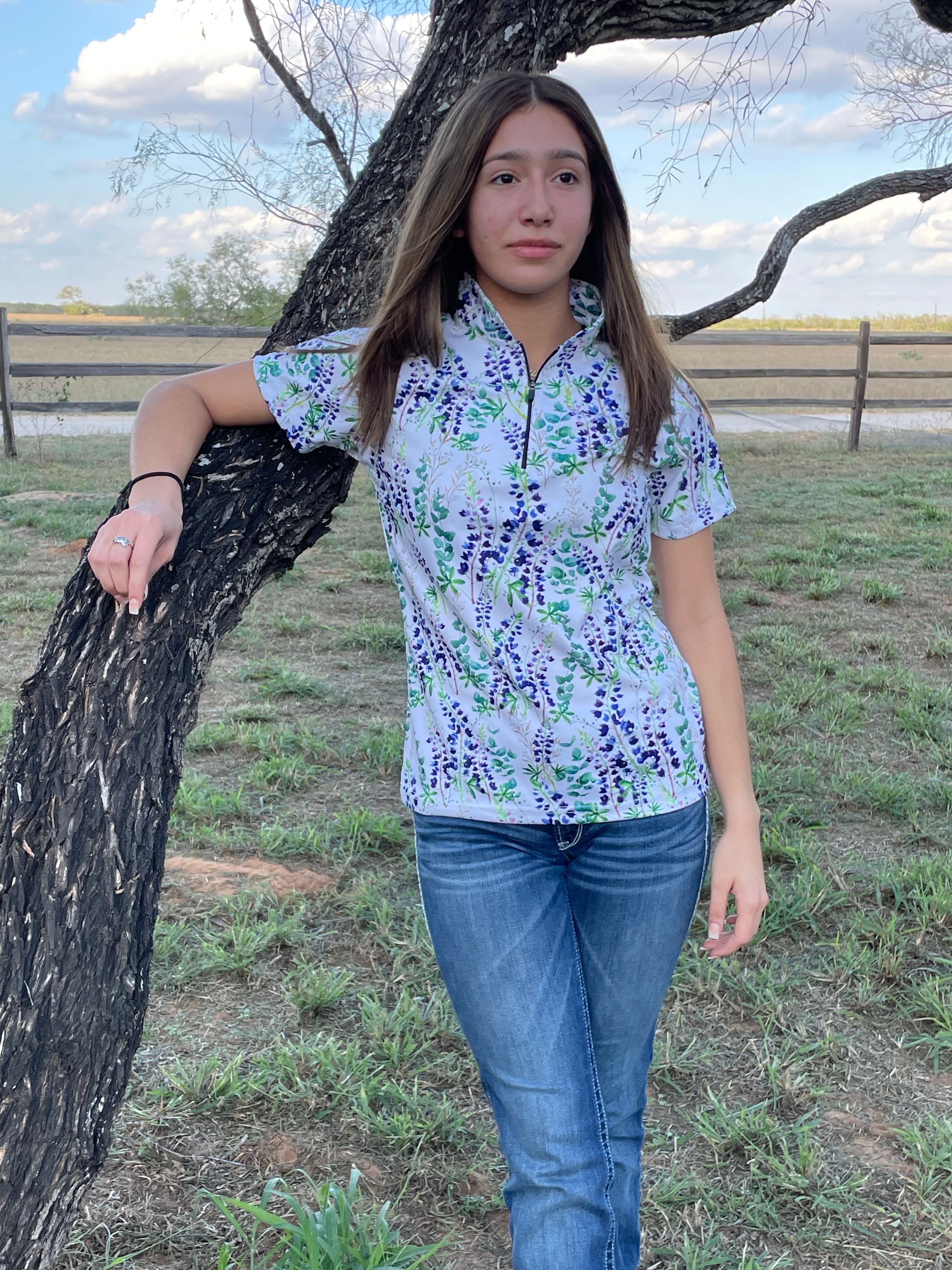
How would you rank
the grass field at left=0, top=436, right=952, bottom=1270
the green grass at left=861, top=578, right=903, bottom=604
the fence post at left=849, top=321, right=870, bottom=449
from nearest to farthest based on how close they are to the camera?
1. the grass field at left=0, top=436, right=952, bottom=1270
2. the green grass at left=861, top=578, right=903, bottom=604
3. the fence post at left=849, top=321, right=870, bottom=449

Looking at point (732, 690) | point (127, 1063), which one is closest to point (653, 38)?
point (732, 690)

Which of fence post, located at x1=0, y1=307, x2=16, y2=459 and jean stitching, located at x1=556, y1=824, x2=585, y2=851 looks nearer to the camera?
jean stitching, located at x1=556, y1=824, x2=585, y2=851

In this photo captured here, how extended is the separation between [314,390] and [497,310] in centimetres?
28

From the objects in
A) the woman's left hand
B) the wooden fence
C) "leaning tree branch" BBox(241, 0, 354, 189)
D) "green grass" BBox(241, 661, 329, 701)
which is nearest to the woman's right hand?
the woman's left hand

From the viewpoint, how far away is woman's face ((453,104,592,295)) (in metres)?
1.50

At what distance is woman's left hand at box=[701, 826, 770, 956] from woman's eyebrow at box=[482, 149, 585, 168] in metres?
0.94

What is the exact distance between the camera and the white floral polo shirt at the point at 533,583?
4.69 ft

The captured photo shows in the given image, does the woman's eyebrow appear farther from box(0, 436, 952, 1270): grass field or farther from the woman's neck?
box(0, 436, 952, 1270): grass field

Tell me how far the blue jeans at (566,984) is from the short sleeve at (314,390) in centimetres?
56

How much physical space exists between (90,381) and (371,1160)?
27.7m

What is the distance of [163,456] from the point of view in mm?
1575

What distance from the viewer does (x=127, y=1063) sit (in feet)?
5.34

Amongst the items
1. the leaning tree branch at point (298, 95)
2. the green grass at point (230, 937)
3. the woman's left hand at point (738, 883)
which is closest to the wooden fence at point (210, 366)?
the leaning tree branch at point (298, 95)

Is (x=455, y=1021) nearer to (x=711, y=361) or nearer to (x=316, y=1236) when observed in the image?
(x=316, y=1236)
